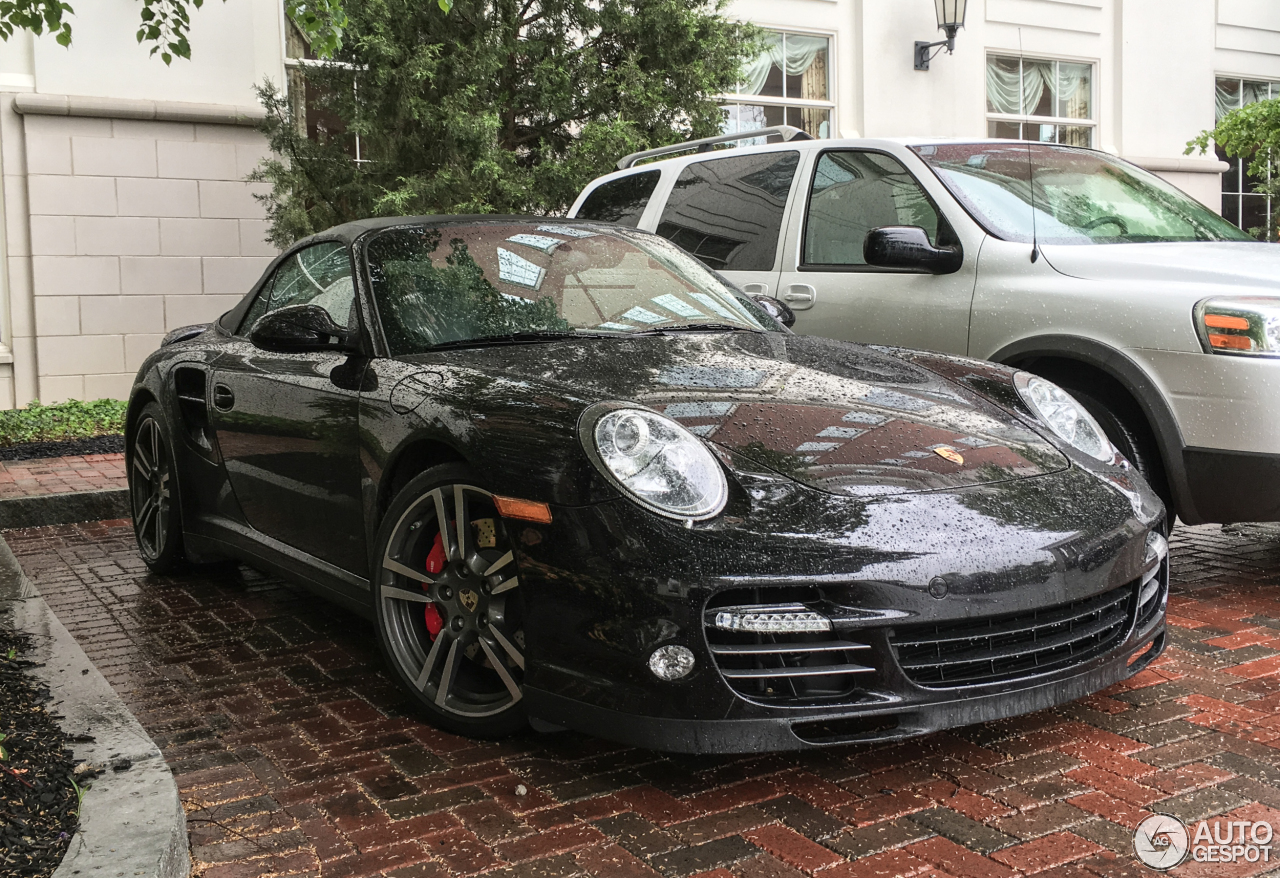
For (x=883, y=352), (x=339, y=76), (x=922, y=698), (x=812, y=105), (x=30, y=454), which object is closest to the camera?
(x=922, y=698)

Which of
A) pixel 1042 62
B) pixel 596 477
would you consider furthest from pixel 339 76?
pixel 1042 62

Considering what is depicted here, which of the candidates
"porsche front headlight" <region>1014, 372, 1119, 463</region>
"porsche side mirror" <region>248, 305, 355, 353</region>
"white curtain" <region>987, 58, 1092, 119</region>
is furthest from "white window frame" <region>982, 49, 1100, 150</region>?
"porsche side mirror" <region>248, 305, 355, 353</region>

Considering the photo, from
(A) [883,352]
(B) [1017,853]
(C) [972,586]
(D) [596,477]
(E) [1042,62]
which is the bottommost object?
(B) [1017,853]

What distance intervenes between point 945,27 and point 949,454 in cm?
1237

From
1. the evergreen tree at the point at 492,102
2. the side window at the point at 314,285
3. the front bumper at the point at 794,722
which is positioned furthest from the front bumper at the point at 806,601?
the evergreen tree at the point at 492,102

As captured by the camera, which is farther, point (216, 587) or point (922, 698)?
point (216, 587)

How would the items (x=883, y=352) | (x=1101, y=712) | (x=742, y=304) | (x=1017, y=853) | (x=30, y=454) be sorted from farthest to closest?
(x=30, y=454) → (x=742, y=304) → (x=883, y=352) → (x=1101, y=712) → (x=1017, y=853)

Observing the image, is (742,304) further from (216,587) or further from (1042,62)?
(1042,62)

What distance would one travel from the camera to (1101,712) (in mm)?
3398

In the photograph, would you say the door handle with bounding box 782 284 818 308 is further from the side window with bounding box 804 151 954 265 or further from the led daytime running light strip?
the led daytime running light strip

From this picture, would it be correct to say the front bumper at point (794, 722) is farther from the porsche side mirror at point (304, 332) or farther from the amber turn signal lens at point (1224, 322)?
the amber turn signal lens at point (1224, 322)

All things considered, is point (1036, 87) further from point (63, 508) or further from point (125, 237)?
point (63, 508)

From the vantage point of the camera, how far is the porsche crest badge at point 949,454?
3094 mm

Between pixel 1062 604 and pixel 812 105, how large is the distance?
1209 centimetres
